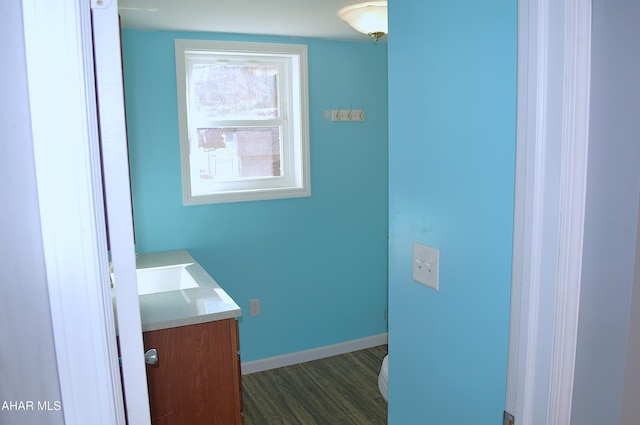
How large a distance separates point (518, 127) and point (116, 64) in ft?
2.67

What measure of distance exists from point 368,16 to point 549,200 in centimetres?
176

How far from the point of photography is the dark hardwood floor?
2.94m

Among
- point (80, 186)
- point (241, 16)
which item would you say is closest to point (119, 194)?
point (80, 186)

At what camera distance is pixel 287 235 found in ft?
11.5

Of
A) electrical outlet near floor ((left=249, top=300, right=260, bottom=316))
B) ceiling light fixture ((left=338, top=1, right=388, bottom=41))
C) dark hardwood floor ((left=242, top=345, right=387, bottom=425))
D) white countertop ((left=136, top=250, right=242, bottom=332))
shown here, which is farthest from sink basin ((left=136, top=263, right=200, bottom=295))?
ceiling light fixture ((left=338, top=1, right=388, bottom=41))

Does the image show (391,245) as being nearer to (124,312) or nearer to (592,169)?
(592,169)

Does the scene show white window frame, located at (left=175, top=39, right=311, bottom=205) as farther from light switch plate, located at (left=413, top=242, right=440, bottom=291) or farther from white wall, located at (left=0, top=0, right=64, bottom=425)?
white wall, located at (left=0, top=0, right=64, bottom=425)

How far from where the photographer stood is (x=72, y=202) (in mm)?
660

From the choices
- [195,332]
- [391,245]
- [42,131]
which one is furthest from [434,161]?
[195,332]

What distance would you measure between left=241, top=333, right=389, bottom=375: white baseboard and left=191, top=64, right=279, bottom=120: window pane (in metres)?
1.72

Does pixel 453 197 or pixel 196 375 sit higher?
pixel 453 197

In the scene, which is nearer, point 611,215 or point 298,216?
point 611,215

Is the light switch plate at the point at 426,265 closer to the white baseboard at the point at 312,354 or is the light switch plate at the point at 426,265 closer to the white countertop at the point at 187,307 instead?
the white countertop at the point at 187,307

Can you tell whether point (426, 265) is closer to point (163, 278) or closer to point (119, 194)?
point (119, 194)
